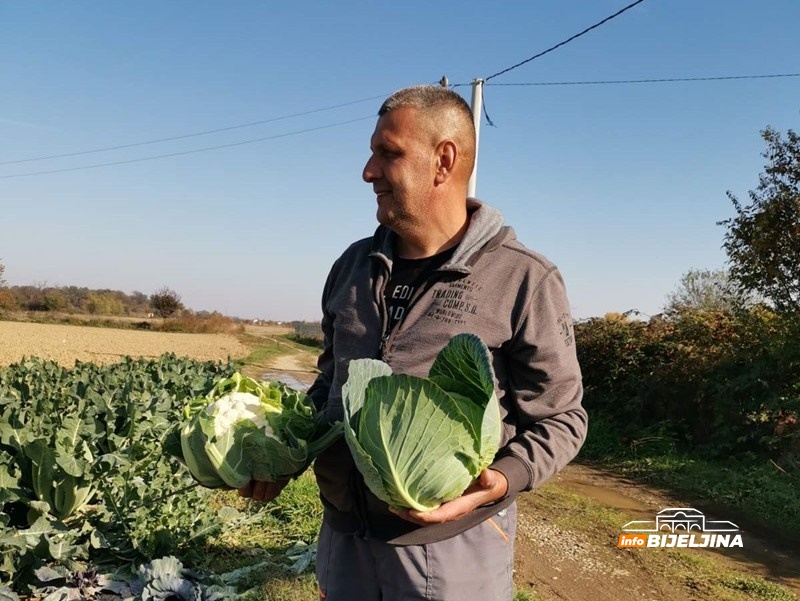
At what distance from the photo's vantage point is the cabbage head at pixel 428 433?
1.71m

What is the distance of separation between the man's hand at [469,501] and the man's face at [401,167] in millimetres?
957

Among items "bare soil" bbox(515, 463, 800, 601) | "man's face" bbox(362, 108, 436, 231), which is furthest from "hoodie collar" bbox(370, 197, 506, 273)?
"bare soil" bbox(515, 463, 800, 601)

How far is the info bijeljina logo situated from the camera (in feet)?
22.1

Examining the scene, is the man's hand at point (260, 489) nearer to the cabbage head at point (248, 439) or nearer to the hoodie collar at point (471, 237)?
the cabbage head at point (248, 439)

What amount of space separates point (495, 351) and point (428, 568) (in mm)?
763

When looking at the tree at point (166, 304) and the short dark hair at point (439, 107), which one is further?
the tree at point (166, 304)

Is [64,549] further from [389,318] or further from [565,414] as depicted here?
[565,414]

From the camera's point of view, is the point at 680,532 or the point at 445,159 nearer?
the point at 445,159

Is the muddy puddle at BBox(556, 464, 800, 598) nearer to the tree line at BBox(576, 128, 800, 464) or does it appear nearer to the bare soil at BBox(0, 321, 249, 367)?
the tree line at BBox(576, 128, 800, 464)

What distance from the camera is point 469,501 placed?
5.93ft

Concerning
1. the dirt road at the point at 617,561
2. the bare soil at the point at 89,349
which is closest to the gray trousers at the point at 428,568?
the dirt road at the point at 617,561

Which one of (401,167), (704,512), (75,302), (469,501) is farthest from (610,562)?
(75,302)

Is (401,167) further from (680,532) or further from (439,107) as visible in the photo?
(680,532)

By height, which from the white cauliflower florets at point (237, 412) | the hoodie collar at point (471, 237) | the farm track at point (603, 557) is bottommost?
the farm track at point (603, 557)
